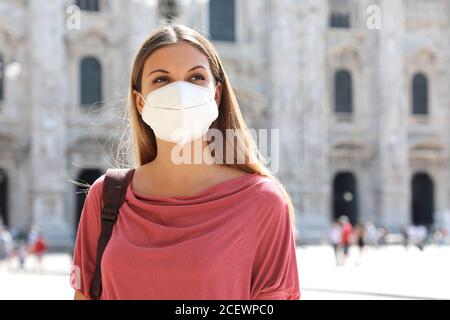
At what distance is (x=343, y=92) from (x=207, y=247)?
2971 cm

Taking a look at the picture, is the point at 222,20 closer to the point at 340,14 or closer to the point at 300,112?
the point at 300,112

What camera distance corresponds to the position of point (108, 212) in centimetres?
238

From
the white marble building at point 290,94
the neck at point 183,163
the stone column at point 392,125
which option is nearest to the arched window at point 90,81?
the white marble building at point 290,94

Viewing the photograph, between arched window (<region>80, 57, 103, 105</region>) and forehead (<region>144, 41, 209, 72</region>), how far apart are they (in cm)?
2603

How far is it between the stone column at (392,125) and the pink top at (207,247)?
92.4 ft

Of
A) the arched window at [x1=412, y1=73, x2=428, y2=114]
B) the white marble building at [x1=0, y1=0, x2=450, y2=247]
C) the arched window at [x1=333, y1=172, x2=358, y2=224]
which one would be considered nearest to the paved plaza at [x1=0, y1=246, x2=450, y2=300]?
the white marble building at [x1=0, y1=0, x2=450, y2=247]

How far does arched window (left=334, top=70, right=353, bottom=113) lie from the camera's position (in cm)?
3123

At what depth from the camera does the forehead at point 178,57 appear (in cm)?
244

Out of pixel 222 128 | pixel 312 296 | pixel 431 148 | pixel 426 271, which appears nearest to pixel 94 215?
pixel 222 128

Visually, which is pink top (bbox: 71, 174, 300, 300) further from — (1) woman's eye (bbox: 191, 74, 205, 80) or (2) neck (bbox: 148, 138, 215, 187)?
(1) woman's eye (bbox: 191, 74, 205, 80)

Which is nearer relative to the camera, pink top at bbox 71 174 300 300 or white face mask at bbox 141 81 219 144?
pink top at bbox 71 174 300 300

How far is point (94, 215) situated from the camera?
8.06 feet

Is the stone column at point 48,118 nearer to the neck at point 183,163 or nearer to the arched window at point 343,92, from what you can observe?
the arched window at point 343,92
